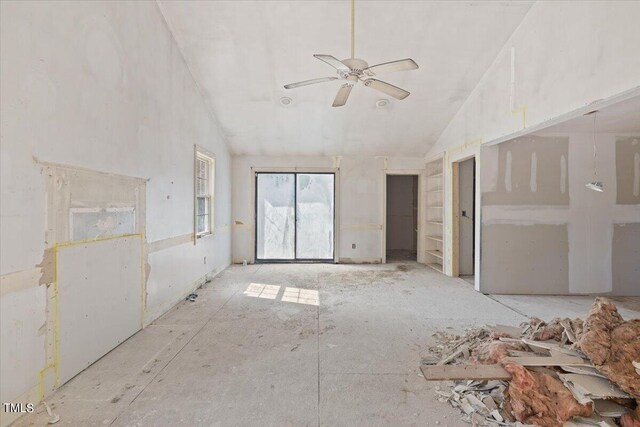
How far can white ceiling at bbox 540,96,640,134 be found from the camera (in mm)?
3524

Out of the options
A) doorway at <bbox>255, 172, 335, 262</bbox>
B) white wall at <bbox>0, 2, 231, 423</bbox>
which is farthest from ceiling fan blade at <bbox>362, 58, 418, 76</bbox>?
doorway at <bbox>255, 172, 335, 262</bbox>

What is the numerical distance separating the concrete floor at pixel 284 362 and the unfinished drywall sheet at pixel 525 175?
1474 mm

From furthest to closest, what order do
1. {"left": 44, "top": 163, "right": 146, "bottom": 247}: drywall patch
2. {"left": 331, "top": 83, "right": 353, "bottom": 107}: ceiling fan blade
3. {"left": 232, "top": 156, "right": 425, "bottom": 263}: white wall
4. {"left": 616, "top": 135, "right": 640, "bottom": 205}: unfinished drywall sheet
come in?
{"left": 232, "top": 156, "right": 425, "bottom": 263}: white wall, {"left": 616, "top": 135, "right": 640, "bottom": 205}: unfinished drywall sheet, {"left": 331, "top": 83, "right": 353, "bottom": 107}: ceiling fan blade, {"left": 44, "top": 163, "right": 146, "bottom": 247}: drywall patch

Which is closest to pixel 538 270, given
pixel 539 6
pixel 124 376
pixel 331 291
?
pixel 331 291

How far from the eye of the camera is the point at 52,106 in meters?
2.22

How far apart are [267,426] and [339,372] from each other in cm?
77

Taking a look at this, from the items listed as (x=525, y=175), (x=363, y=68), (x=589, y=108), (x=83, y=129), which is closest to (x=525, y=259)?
(x=525, y=175)

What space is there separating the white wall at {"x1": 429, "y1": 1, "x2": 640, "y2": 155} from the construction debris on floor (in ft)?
6.24

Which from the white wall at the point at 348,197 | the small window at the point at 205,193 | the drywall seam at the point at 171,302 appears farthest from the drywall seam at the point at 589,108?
the drywall seam at the point at 171,302

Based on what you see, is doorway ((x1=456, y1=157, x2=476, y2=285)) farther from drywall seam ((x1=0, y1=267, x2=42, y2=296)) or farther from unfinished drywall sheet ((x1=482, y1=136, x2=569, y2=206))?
drywall seam ((x1=0, y1=267, x2=42, y2=296))

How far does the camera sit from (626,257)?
4797mm

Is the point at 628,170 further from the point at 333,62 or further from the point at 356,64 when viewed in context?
the point at 333,62

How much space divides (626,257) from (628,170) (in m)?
1.28

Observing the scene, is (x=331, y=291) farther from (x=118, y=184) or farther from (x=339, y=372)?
(x=118, y=184)
